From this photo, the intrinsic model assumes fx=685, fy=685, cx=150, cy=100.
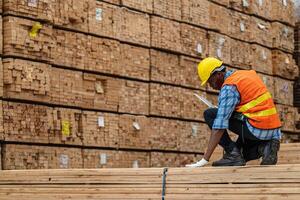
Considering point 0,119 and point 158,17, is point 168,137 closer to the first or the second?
point 158,17

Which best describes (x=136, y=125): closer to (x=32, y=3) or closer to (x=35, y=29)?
(x=35, y=29)

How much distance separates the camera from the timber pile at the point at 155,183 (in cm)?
495

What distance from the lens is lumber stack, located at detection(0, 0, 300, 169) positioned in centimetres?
771

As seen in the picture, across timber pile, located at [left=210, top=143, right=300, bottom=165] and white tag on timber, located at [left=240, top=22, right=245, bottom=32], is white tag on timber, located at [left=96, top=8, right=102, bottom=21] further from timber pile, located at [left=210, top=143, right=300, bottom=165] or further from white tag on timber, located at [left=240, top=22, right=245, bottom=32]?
white tag on timber, located at [left=240, top=22, right=245, bottom=32]

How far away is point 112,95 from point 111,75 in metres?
0.26

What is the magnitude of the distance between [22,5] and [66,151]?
1769 millimetres

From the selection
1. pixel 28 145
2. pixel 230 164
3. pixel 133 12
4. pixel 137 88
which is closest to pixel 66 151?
pixel 28 145

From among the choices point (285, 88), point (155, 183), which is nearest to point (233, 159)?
point (155, 183)

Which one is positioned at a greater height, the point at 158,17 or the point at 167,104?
the point at 158,17

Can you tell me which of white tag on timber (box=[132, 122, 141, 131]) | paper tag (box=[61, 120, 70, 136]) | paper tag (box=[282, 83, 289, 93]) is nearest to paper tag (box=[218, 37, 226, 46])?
paper tag (box=[282, 83, 289, 93])

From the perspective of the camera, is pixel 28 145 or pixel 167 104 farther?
pixel 167 104

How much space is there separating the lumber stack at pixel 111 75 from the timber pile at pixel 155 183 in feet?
3.38

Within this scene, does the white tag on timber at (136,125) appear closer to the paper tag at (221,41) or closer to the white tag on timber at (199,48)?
the white tag on timber at (199,48)

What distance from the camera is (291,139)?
11.9 metres
